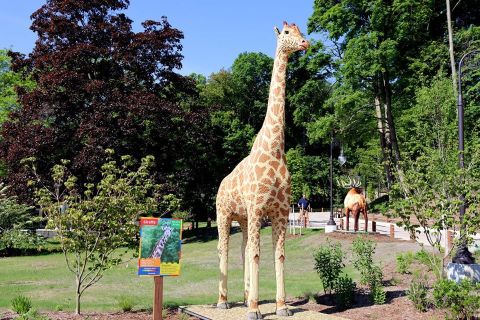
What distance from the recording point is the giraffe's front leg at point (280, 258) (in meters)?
10.1

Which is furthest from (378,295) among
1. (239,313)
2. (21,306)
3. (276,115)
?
(21,306)

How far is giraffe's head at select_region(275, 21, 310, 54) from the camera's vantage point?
10719 mm

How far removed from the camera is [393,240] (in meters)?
22.8

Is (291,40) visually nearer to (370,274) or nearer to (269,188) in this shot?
(269,188)

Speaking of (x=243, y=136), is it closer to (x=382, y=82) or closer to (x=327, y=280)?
(x=382, y=82)

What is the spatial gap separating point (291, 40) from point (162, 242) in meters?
5.09

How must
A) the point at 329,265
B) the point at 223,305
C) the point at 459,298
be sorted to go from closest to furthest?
the point at 459,298
the point at 223,305
the point at 329,265

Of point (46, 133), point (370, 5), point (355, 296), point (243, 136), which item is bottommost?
point (355, 296)

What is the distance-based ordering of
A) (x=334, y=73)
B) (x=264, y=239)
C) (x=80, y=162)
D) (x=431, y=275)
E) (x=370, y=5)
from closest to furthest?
(x=431, y=275), (x=80, y=162), (x=264, y=239), (x=370, y=5), (x=334, y=73)

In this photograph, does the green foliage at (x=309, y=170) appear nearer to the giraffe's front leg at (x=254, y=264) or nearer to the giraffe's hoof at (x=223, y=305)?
the giraffe's hoof at (x=223, y=305)

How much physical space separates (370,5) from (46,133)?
21809 mm

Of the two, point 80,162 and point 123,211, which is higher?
point 80,162

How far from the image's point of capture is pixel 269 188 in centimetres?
1002

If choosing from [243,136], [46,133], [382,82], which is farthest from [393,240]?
[243,136]
